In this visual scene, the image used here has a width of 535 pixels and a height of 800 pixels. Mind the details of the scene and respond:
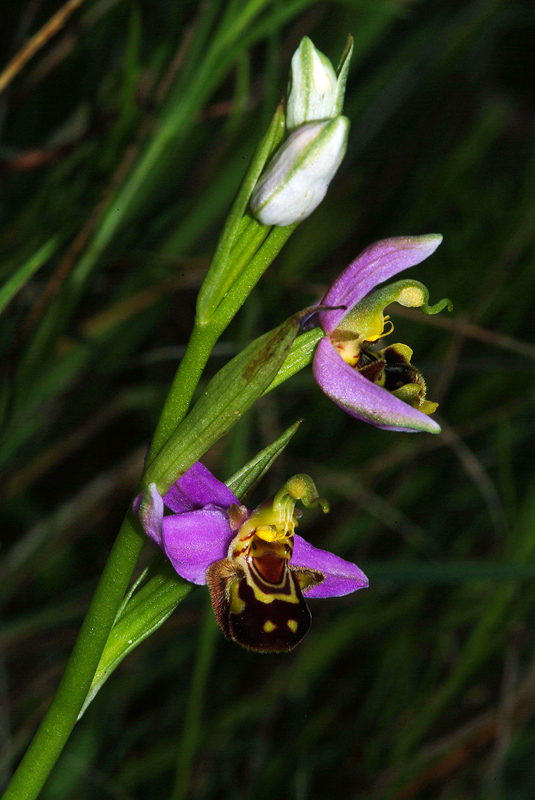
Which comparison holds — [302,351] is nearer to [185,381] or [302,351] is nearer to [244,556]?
[185,381]

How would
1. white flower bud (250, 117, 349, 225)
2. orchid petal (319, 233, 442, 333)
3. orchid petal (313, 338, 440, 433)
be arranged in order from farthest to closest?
orchid petal (319, 233, 442, 333), orchid petal (313, 338, 440, 433), white flower bud (250, 117, 349, 225)

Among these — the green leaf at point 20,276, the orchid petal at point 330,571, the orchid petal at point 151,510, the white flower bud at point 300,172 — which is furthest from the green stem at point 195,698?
the white flower bud at point 300,172

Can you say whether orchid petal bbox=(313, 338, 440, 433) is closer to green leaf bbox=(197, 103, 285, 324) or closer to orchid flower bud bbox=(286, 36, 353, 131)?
green leaf bbox=(197, 103, 285, 324)

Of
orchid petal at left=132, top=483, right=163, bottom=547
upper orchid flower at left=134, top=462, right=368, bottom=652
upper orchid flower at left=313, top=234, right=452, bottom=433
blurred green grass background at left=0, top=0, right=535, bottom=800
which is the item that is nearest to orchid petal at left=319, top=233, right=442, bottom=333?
upper orchid flower at left=313, top=234, right=452, bottom=433

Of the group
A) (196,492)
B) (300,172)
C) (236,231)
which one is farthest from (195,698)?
(300,172)

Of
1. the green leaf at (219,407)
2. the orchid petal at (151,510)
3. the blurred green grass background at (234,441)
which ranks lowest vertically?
the blurred green grass background at (234,441)

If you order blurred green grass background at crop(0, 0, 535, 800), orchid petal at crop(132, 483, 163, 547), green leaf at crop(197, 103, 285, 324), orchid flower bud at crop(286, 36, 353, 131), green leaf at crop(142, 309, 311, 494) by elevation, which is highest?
orchid flower bud at crop(286, 36, 353, 131)

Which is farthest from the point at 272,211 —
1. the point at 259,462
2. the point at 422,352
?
the point at 422,352

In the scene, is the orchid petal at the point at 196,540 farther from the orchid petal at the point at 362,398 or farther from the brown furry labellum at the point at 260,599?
the orchid petal at the point at 362,398
